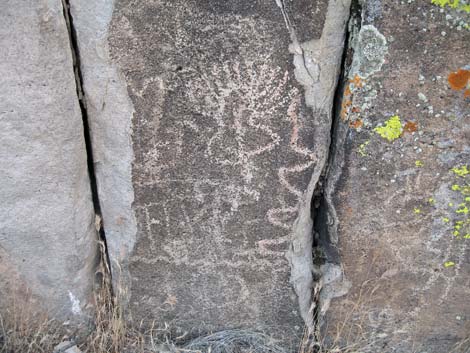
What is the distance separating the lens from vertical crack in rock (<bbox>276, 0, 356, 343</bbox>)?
4.53ft

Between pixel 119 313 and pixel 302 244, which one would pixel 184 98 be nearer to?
pixel 302 244

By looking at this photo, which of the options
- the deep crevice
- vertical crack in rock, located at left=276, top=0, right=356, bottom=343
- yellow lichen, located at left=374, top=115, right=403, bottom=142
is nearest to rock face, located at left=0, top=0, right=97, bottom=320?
vertical crack in rock, located at left=276, top=0, right=356, bottom=343

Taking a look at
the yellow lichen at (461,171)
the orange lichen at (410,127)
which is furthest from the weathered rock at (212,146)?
the yellow lichen at (461,171)

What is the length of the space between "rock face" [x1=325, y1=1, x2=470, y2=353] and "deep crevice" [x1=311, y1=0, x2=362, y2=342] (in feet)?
0.09

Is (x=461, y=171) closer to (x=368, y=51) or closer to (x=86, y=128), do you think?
(x=368, y=51)

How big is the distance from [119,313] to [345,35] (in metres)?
1.33

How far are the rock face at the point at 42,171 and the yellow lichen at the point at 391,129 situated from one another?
0.97 metres

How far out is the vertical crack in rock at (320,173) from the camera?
1380 mm

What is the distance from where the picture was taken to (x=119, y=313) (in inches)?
73.7

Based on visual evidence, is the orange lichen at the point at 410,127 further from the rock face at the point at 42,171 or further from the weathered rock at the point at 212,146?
the rock face at the point at 42,171

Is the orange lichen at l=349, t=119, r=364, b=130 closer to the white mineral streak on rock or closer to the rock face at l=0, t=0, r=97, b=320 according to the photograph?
the white mineral streak on rock

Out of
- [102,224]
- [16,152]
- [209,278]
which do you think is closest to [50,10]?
[16,152]

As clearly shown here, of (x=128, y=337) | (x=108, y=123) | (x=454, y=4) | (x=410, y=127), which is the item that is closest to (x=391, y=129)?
(x=410, y=127)

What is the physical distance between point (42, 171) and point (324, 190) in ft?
3.12
